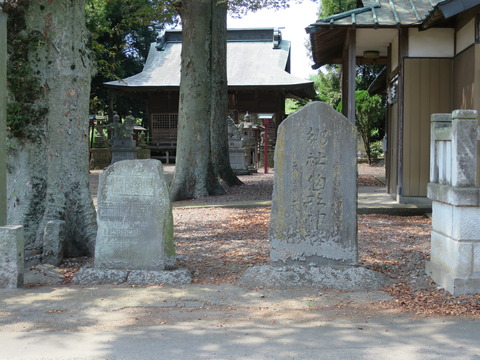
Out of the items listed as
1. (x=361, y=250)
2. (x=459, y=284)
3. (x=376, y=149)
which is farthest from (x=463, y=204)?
(x=376, y=149)

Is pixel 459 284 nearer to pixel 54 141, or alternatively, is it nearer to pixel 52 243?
pixel 52 243

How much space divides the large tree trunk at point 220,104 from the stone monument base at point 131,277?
11677 mm

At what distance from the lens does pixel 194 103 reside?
15.1m

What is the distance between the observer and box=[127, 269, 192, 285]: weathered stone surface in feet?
20.5

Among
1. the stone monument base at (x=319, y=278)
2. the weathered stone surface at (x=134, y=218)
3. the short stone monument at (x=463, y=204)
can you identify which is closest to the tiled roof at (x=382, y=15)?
the short stone monument at (x=463, y=204)

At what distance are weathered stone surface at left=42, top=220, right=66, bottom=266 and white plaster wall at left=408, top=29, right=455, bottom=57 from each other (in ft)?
25.9

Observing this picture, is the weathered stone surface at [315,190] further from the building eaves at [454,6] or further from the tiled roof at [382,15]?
the tiled roof at [382,15]

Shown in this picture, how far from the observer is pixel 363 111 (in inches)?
1145

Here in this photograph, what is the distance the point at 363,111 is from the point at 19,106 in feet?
77.2

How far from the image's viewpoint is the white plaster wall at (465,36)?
34.0 feet

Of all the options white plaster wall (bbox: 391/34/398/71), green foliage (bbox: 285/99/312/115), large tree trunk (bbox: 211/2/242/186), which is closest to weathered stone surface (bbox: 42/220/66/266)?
white plaster wall (bbox: 391/34/398/71)

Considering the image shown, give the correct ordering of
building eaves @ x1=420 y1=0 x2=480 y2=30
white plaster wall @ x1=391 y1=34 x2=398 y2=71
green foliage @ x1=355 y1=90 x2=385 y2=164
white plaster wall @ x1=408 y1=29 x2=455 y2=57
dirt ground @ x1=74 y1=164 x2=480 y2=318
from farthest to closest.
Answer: green foliage @ x1=355 y1=90 x2=385 y2=164
white plaster wall @ x1=391 y1=34 x2=398 y2=71
white plaster wall @ x1=408 y1=29 x2=455 y2=57
building eaves @ x1=420 y1=0 x2=480 y2=30
dirt ground @ x1=74 y1=164 x2=480 y2=318

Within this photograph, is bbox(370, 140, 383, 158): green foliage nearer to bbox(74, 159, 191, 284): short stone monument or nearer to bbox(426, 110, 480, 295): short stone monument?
bbox(426, 110, 480, 295): short stone monument

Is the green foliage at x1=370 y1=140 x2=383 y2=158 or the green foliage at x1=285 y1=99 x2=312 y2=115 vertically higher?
the green foliage at x1=285 y1=99 x2=312 y2=115
